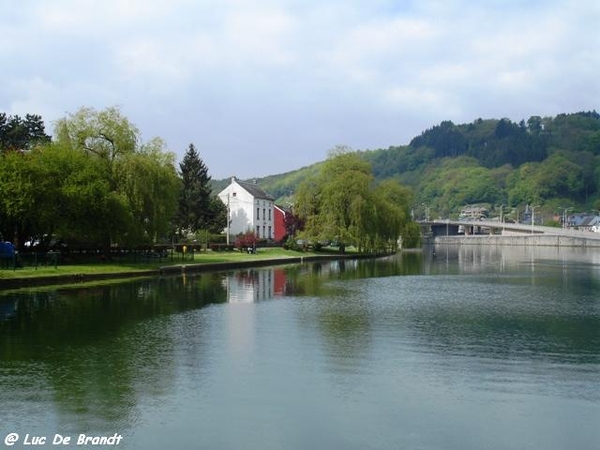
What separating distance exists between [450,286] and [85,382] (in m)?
29.5

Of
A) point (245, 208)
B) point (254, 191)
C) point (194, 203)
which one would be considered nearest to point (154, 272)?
point (194, 203)

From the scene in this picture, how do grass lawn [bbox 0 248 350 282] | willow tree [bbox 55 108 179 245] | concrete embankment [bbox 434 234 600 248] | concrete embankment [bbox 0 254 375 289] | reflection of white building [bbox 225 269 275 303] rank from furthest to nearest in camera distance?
concrete embankment [bbox 434 234 600 248]
willow tree [bbox 55 108 179 245]
grass lawn [bbox 0 248 350 282]
concrete embankment [bbox 0 254 375 289]
reflection of white building [bbox 225 269 275 303]

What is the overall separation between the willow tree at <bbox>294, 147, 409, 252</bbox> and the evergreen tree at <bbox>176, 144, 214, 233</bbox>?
15.9 m

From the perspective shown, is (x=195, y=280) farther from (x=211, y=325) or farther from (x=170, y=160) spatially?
(x=211, y=325)

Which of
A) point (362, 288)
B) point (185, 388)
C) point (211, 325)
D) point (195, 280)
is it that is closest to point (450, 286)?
point (362, 288)

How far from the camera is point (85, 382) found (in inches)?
588

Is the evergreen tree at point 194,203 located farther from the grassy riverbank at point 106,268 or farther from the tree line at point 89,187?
the tree line at point 89,187

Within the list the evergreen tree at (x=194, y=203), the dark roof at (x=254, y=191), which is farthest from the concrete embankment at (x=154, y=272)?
the dark roof at (x=254, y=191)

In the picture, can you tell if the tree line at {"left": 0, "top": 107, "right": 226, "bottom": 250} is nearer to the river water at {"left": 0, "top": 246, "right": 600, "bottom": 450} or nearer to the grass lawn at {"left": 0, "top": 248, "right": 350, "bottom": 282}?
the grass lawn at {"left": 0, "top": 248, "right": 350, "bottom": 282}

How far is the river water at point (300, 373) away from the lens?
11.8 metres

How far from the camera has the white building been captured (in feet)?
326

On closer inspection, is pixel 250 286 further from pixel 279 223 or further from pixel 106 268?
pixel 279 223

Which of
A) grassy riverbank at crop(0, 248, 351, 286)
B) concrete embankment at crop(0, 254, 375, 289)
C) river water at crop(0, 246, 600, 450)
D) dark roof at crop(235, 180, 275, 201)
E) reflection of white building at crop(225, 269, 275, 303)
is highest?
dark roof at crop(235, 180, 275, 201)

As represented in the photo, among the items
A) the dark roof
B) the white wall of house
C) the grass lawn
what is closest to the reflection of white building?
the grass lawn
